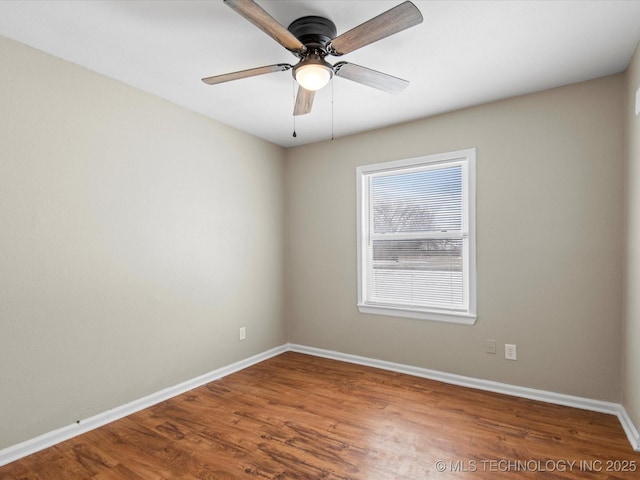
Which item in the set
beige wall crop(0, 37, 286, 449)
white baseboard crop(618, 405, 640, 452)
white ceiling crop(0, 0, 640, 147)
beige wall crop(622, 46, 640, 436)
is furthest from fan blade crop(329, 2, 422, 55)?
white baseboard crop(618, 405, 640, 452)

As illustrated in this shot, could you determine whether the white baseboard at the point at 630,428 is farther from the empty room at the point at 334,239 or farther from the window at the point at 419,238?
the window at the point at 419,238

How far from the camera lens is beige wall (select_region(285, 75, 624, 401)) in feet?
8.46

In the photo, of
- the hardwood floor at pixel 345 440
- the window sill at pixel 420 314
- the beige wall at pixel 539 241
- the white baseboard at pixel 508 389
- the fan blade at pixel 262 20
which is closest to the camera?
the fan blade at pixel 262 20

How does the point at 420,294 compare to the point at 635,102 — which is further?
the point at 420,294

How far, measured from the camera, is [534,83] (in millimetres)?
2658

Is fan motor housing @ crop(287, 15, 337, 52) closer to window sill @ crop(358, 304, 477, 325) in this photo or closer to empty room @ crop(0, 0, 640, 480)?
empty room @ crop(0, 0, 640, 480)

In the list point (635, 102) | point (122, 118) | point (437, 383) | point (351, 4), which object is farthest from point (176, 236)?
point (635, 102)

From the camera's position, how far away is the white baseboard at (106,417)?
207cm

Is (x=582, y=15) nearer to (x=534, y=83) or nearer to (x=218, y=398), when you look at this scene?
(x=534, y=83)

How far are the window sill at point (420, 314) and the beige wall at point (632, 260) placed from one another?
3.38ft

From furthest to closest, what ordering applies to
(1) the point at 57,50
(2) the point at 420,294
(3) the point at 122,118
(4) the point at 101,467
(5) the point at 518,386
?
(2) the point at 420,294 → (5) the point at 518,386 → (3) the point at 122,118 → (1) the point at 57,50 → (4) the point at 101,467

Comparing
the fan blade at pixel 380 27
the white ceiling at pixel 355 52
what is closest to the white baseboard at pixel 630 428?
the white ceiling at pixel 355 52

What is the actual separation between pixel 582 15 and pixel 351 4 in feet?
4.08

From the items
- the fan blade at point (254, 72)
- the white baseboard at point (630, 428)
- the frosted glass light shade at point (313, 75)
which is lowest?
the white baseboard at point (630, 428)
